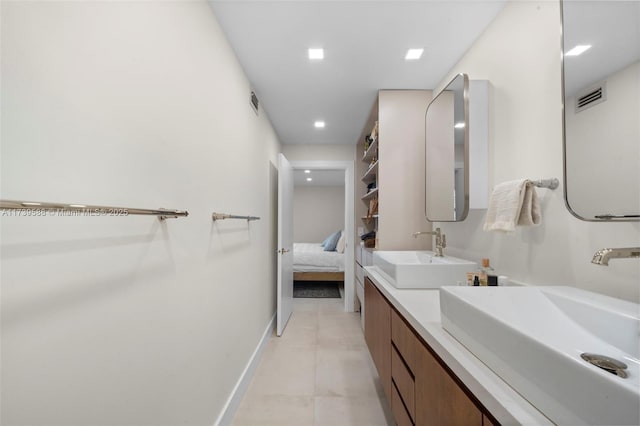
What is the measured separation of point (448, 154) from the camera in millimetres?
1773

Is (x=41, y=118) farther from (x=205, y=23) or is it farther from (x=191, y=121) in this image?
(x=205, y=23)

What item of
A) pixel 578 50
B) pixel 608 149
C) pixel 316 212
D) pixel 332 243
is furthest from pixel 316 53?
pixel 316 212

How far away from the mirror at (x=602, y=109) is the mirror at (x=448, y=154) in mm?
565

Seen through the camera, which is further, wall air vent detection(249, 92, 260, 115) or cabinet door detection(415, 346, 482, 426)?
wall air vent detection(249, 92, 260, 115)

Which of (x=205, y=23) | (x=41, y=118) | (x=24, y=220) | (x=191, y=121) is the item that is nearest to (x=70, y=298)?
(x=24, y=220)

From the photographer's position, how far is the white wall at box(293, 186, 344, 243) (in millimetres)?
6637

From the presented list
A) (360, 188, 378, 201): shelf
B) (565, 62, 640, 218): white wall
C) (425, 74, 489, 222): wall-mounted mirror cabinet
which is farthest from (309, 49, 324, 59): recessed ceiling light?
(565, 62, 640, 218): white wall

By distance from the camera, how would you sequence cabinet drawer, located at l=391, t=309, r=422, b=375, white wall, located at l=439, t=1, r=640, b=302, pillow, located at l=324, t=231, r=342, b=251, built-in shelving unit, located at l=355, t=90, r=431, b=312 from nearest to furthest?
white wall, located at l=439, t=1, r=640, b=302 < cabinet drawer, located at l=391, t=309, r=422, b=375 < built-in shelving unit, located at l=355, t=90, r=431, b=312 < pillow, located at l=324, t=231, r=342, b=251

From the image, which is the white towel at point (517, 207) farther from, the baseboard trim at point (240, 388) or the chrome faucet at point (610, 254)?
the baseboard trim at point (240, 388)

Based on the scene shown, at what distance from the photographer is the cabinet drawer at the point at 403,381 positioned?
3.44ft

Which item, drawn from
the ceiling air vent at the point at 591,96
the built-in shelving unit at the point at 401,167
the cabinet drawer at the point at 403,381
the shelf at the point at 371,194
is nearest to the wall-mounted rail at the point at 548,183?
the ceiling air vent at the point at 591,96

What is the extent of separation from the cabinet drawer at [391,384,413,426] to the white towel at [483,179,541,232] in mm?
962

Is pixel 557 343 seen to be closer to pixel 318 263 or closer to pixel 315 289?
pixel 318 263

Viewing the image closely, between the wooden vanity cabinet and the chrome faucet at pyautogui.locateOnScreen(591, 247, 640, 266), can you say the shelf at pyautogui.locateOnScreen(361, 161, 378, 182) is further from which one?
the chrome faucet at pyautogui.locateOnScreen(591, 247, 640, 266)
